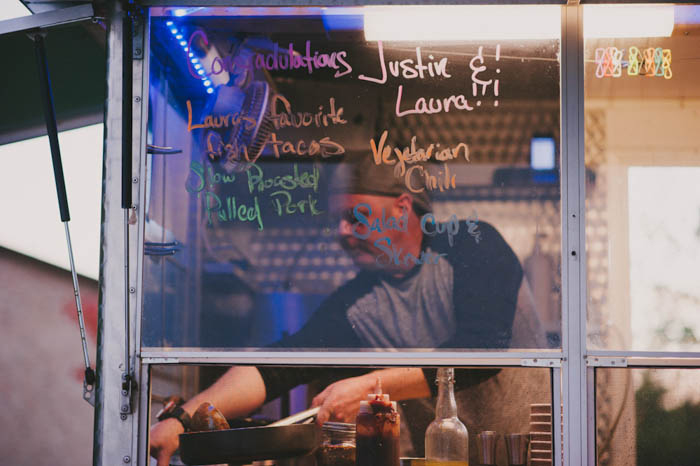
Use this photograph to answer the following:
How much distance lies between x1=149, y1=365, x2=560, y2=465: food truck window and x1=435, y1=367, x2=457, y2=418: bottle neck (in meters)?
0.10

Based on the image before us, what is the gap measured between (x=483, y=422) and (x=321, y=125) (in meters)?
1.53

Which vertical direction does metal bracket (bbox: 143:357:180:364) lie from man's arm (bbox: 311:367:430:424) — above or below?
above

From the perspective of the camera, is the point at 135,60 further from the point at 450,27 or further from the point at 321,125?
the point at 450,27

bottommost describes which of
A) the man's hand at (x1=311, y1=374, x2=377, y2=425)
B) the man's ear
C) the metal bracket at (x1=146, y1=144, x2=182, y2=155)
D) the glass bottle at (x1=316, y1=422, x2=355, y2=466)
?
the glass bottle at (x1=316, y1=422, x2=355, y2=466)

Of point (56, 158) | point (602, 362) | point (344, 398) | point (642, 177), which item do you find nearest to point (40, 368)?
point (56, 158)

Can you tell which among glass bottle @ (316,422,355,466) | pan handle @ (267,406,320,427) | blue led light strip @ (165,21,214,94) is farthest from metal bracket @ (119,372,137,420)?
blue led light strip @ (165,21,214,94)

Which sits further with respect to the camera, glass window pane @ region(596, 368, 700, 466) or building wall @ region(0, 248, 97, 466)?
building wall @ region(0, 248, 97, 466)

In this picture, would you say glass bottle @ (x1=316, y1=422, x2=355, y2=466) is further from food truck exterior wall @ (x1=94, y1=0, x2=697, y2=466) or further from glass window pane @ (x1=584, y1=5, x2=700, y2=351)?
glass window pane @ (x1=584, y1=5, x2=700, y2=351)

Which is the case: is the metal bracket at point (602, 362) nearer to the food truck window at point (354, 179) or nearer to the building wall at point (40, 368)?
the food truck window at point (354, 179)

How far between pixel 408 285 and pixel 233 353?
2.17 ft

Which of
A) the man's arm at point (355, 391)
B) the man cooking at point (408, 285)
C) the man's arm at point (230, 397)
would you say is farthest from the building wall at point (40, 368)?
the man's arm at point (355, 391)

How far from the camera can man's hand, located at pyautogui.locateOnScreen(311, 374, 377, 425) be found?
282cm

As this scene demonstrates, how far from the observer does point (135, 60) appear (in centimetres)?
264

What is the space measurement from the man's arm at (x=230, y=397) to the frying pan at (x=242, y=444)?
0.10 metres
